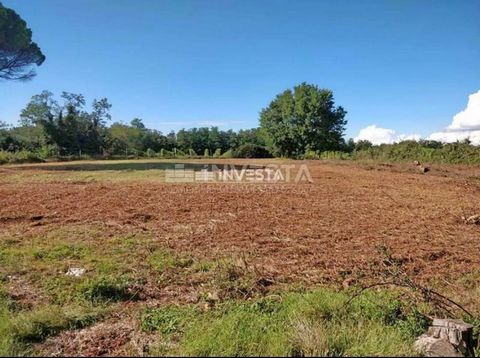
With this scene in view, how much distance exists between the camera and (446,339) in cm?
192

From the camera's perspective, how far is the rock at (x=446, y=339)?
1.77 metres

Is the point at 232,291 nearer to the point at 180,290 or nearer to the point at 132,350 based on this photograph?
the point at 180,290

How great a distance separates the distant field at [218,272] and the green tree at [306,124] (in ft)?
78.0

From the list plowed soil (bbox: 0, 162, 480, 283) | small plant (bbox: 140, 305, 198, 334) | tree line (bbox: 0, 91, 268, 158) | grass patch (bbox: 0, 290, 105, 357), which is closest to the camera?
grass patch (bbox: 0, 290, 105, 357)

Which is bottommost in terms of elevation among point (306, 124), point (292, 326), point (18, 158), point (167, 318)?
point (167, 318)

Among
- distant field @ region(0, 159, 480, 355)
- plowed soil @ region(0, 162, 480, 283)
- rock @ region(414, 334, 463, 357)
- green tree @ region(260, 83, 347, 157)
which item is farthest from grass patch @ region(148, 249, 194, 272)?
green tree @ region(260, 83, 347, 157)

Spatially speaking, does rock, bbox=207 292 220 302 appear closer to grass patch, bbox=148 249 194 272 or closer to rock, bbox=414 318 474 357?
grass patch, bbox=148 249 194 272

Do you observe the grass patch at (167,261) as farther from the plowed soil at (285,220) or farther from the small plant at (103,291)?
the small plant at (103,291)

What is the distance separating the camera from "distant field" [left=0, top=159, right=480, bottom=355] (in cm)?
198

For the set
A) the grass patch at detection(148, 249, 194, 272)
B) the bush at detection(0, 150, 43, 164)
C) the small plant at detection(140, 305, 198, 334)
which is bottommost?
the small plant at detection(140, 305, 198, 334)

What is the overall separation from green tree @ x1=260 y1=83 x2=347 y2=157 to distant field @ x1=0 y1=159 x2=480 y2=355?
2376cm

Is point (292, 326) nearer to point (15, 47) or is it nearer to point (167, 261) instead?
point (167, 261)

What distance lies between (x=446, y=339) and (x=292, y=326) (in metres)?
0.89

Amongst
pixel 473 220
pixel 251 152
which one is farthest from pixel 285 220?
pixel 251 152
